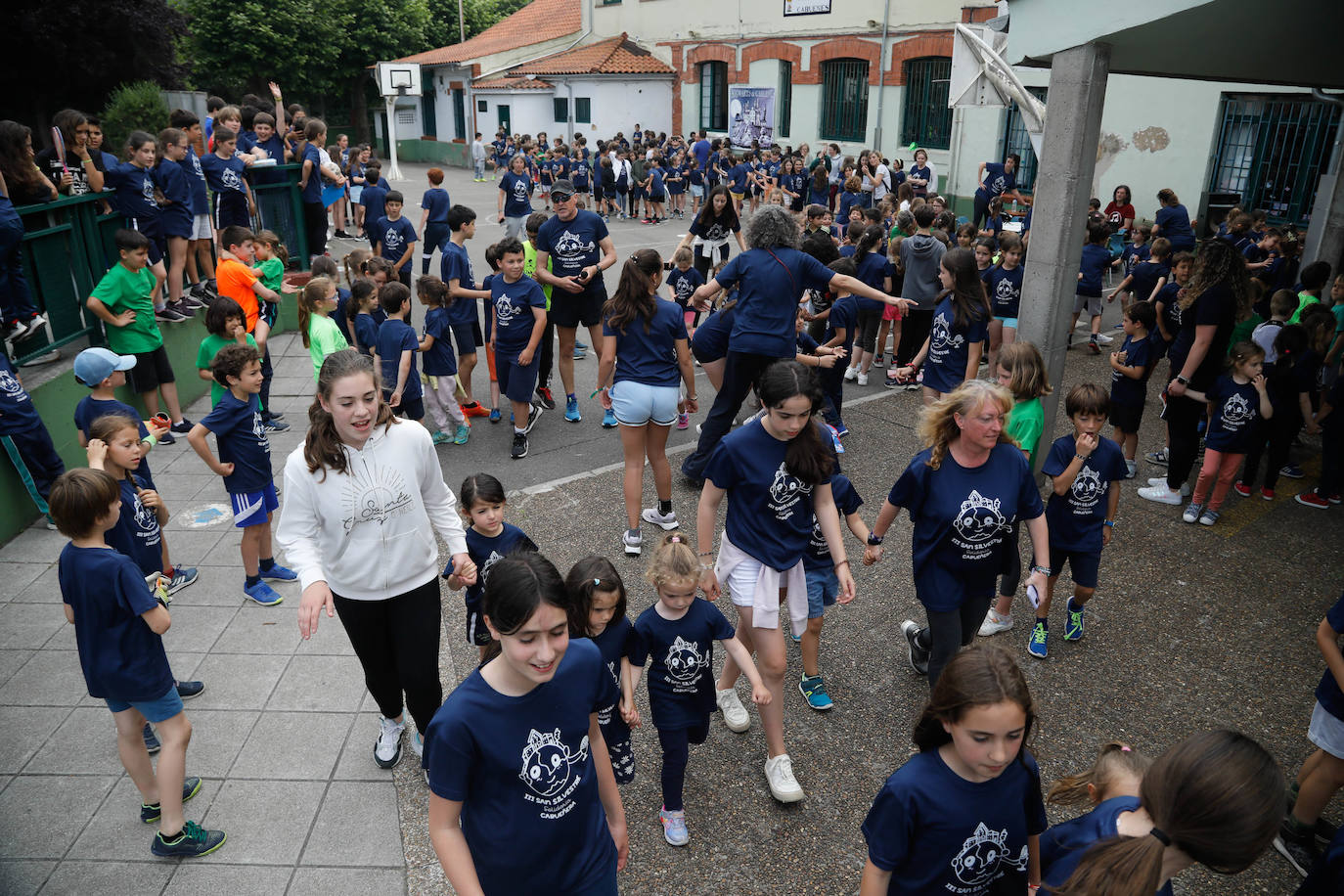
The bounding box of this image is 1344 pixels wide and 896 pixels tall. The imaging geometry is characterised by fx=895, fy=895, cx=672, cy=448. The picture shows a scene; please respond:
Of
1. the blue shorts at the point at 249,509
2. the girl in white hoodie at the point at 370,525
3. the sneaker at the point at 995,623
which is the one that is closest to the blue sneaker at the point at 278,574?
the blue shorts at the point at 249,509

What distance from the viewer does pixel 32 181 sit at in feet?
24.7

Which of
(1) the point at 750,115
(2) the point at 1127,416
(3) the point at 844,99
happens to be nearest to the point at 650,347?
(2) the point at 1127,416

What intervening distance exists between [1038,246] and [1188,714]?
3.82 m

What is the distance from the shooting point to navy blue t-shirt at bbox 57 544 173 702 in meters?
3.50

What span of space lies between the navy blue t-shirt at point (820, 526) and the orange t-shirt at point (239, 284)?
5.94m

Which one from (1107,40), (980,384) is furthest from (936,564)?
(1107,40)

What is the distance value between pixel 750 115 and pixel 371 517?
2656 centimetres

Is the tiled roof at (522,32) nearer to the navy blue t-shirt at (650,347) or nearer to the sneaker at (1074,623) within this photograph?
the navy blue t-shirt at (650,347)

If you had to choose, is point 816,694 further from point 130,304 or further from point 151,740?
point 130,304

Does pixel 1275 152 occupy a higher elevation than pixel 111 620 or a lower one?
higher

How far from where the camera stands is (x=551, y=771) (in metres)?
2.44

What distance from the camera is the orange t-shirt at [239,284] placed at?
8.00 m

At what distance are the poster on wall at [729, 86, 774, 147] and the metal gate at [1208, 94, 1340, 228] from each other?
44.7 ft

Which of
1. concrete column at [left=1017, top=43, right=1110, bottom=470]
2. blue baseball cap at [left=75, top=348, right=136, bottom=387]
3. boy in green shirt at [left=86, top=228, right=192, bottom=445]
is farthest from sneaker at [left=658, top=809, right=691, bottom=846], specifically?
boy in green shirt at [left=86, top=228, right=192, bottom=445]
